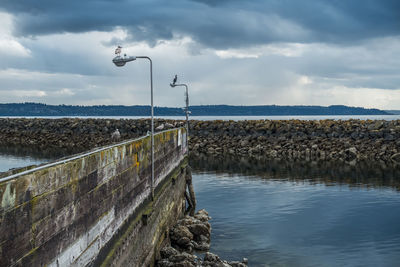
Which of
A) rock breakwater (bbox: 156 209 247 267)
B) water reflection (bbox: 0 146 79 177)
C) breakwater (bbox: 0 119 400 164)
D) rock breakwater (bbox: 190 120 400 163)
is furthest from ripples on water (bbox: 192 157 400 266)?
water reflection (bbox: 0 146 79 177)

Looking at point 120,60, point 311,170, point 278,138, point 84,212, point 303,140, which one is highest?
point 120,60

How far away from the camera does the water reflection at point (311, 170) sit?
3691cm

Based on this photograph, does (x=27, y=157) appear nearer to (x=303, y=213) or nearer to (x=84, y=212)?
(x=303, y=213)

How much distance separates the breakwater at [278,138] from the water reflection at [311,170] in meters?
4.82

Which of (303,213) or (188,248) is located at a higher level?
(188,248)

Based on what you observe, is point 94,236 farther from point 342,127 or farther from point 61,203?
point 342,127

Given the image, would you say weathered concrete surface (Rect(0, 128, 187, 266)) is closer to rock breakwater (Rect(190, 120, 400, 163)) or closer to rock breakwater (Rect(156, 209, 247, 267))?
rock breakwater (Rect(156, 209, 247, 267))

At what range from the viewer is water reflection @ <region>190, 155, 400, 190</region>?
36906 millimetres

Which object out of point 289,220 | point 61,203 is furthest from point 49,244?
point 289,220

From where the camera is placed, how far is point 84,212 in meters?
7.61

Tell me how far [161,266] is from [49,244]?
747 centimetres

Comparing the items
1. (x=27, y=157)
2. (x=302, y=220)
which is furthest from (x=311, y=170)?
(x=27, y=157)

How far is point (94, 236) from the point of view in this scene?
8086 mm

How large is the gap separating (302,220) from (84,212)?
18430 millimetres
